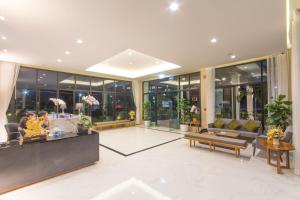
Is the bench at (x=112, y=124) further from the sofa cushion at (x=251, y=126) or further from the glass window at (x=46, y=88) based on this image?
the sofa cushion at (x=251, y=126)

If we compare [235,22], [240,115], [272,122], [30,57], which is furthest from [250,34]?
[30,57]

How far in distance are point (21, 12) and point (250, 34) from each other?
4991 mm

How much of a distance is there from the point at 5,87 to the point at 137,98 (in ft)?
21.4

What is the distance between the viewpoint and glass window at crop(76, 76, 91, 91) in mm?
7430

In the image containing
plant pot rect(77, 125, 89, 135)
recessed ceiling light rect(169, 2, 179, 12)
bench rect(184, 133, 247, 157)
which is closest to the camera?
recessed ceiling light rect(169, 2, 179, 12)

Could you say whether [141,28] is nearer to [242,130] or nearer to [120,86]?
[242,130]

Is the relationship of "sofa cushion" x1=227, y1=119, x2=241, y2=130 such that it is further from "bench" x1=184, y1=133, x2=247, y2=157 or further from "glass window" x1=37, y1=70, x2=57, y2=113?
"glass window" x1=37, y1=70, x2=57, y2=113

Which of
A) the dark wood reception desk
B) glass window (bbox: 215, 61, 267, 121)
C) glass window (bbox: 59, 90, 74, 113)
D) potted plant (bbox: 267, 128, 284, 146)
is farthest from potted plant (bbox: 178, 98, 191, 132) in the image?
glass window (bbox: 59, 90, 74, 113)

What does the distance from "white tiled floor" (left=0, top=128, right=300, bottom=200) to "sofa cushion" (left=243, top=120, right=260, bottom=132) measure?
5.30ft

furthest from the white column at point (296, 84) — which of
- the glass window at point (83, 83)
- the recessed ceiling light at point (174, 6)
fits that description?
the glass window at point (83, 83)

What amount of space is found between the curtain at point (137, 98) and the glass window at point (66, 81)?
12.5 ft

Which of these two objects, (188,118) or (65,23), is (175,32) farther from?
(188,118)

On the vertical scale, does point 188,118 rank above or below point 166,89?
→ below

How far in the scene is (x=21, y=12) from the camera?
8.63 ft
